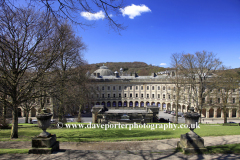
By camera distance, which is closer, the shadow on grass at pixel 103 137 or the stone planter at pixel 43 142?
the stone planter at pixel 43 142

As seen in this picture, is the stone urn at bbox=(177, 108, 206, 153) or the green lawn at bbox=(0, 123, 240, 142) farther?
the green lawn at bbox=(0, 123, 240, 142)

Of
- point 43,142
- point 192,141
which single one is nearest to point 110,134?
point 43,142

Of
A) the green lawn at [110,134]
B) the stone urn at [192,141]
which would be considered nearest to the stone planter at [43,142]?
the green lawn at [110,134]

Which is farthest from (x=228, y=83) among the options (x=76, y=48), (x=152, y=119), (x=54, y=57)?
(x=54, y=57)

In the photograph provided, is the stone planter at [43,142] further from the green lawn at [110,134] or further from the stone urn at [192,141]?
the stone urn at [192,141]

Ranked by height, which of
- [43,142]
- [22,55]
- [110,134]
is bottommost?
[110,134]

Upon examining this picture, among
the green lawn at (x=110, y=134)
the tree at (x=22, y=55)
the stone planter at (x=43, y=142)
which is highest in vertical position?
the tree at (x=22, y=55)

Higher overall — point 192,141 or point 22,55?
point 22,55

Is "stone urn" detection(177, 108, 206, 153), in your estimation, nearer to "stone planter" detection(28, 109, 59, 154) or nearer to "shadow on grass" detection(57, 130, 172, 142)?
"shadow on grass" detection(57, 130, 172, 142)

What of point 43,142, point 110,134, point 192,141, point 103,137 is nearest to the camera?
point 43,142

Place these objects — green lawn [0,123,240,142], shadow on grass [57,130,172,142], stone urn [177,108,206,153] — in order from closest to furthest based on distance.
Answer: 1. stone urn [177,108,206,153]
2. shadow on grass [57,130,172,142]
3. green lawn [0,123,240,142]

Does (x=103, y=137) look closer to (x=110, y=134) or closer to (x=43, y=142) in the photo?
(x=110, y=134)

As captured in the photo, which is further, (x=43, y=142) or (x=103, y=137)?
(x=103, y=137)

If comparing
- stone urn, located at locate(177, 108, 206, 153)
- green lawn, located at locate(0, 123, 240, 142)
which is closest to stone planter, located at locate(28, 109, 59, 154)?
green lawn, located at locate(0, 123, 240, 142)
